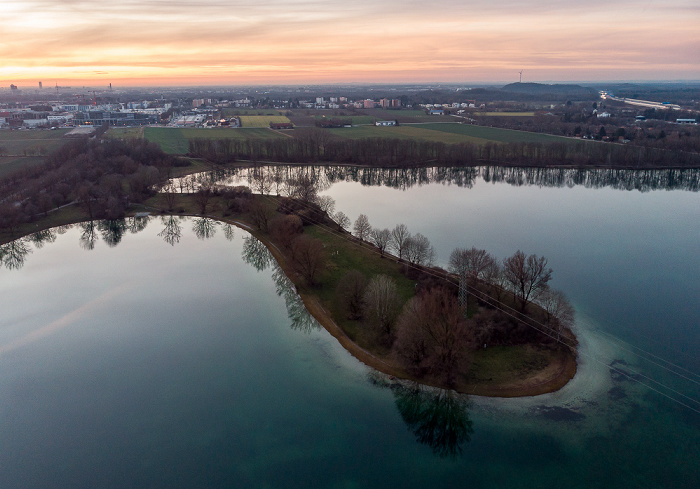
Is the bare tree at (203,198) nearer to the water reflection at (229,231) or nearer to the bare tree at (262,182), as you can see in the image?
the water reflection at (229,231)

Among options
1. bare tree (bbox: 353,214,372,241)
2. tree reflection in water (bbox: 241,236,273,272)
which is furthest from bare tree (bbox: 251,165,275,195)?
bare tree (bbox: 353,214,372,241)

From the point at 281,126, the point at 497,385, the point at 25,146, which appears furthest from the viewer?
the point at 281,126

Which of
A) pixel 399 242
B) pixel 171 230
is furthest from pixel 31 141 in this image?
pixel 399 242

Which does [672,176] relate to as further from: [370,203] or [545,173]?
[370,203]

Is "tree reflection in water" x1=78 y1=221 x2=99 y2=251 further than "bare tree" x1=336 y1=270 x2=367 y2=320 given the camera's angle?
Yes

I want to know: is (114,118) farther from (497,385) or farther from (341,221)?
(497,385)

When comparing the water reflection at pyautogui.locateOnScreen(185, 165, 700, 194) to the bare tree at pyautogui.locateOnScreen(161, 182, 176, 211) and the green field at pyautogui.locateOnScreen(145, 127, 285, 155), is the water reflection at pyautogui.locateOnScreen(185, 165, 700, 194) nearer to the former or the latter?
the bare tree at pyautogui.locateOnScreen(161, 182, 176, 211)
